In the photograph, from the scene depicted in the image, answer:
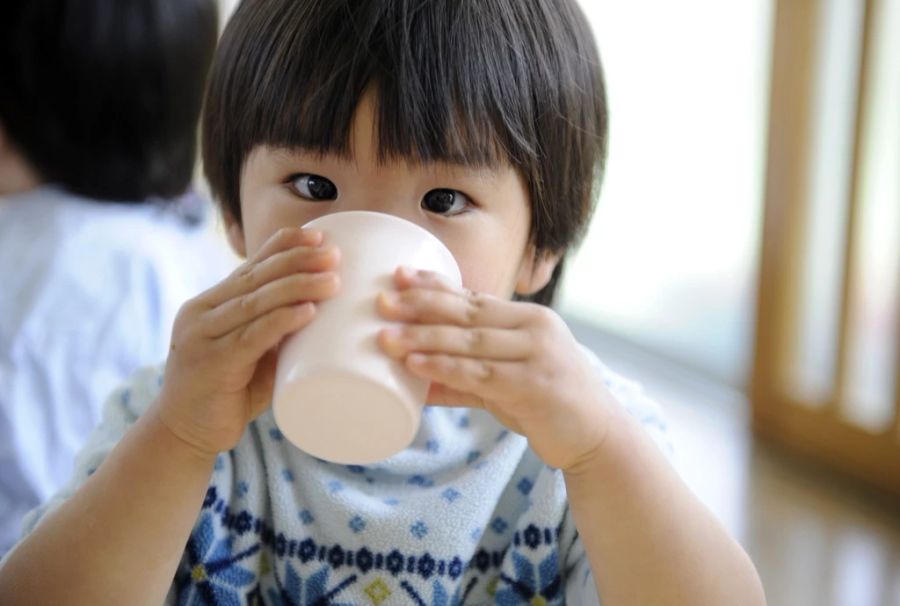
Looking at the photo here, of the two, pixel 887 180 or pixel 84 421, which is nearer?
pixel 84 421

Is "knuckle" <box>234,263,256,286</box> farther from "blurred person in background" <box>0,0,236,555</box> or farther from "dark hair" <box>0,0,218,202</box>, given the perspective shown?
"dark hair" <box>0,0,218,202</box>

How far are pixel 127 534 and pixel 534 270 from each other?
0.42 meters

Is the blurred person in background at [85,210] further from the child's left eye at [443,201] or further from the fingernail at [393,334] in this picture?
the fingernail at [393,334]

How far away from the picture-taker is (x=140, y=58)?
4.90 feet

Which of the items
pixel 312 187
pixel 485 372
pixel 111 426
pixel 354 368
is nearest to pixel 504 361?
pixel 485 372

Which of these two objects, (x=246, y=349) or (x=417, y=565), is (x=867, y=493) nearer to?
(x=417, y=565)

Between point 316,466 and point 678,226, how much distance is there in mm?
1883

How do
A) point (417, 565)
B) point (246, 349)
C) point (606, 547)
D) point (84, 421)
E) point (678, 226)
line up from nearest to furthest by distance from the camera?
point (246, 349) → point (606, 547) → point (417, 565) → point (84, 421) → point (678, 226)

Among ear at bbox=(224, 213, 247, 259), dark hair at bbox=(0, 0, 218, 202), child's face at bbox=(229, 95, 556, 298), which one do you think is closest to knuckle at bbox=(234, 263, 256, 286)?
child's face at bbox=(229, 95, 556, 298)

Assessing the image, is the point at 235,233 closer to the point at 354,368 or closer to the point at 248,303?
the point at 248,303

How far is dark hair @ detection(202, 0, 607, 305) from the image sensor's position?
2.67 ft

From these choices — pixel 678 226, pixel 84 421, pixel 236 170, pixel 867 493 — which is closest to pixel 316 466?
pixel 236 170

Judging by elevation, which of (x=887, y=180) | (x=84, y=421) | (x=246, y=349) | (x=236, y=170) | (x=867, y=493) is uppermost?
(x=887, y=180)

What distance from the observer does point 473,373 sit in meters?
0.70
